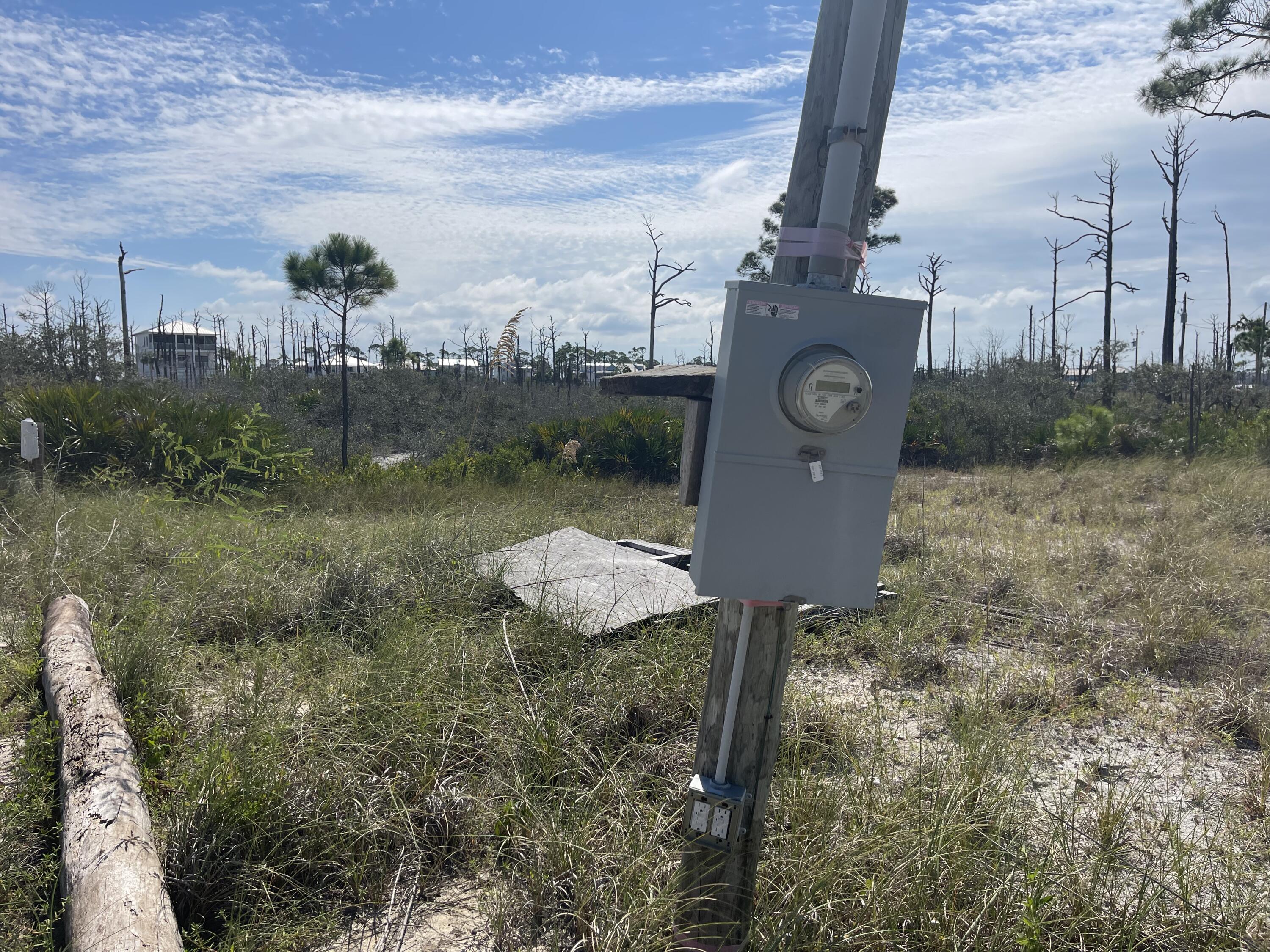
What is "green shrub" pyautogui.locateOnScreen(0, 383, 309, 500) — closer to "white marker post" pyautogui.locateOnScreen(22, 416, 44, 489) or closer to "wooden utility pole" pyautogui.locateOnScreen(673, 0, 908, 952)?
"white marker post" pyautogui.locateOnScreen(22, 416, 44, 489)

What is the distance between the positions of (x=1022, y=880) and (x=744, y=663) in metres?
1.16

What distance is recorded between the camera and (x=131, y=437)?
9297 millimetres

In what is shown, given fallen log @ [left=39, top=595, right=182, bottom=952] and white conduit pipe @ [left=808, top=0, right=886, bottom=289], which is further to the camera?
fallen log @ [left=39, top=595, right=182, bottom=952]

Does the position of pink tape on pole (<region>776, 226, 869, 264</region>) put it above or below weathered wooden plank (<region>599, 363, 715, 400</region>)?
above

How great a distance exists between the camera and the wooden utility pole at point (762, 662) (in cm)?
192

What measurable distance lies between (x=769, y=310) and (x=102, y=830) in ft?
7.93

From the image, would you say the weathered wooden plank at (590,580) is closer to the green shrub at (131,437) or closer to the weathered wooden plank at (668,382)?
the weathered wooden plank at (668,382)

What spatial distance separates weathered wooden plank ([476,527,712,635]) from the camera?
4465mm

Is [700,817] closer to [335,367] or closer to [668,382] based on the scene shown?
[668,382]

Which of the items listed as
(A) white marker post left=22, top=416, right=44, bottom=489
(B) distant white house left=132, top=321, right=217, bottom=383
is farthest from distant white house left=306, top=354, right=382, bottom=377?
(A) white marker post left=22, top=416, right=44, bottom=489

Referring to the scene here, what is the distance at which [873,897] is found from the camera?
2.25m

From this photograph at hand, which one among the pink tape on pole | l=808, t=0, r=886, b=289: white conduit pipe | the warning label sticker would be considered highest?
l=808, t=0, r=886, b=289: white conduit pipe

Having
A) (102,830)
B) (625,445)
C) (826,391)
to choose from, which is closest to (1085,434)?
(625,445)

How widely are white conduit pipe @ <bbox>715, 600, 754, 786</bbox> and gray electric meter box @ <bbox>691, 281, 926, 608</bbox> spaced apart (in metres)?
0.16
